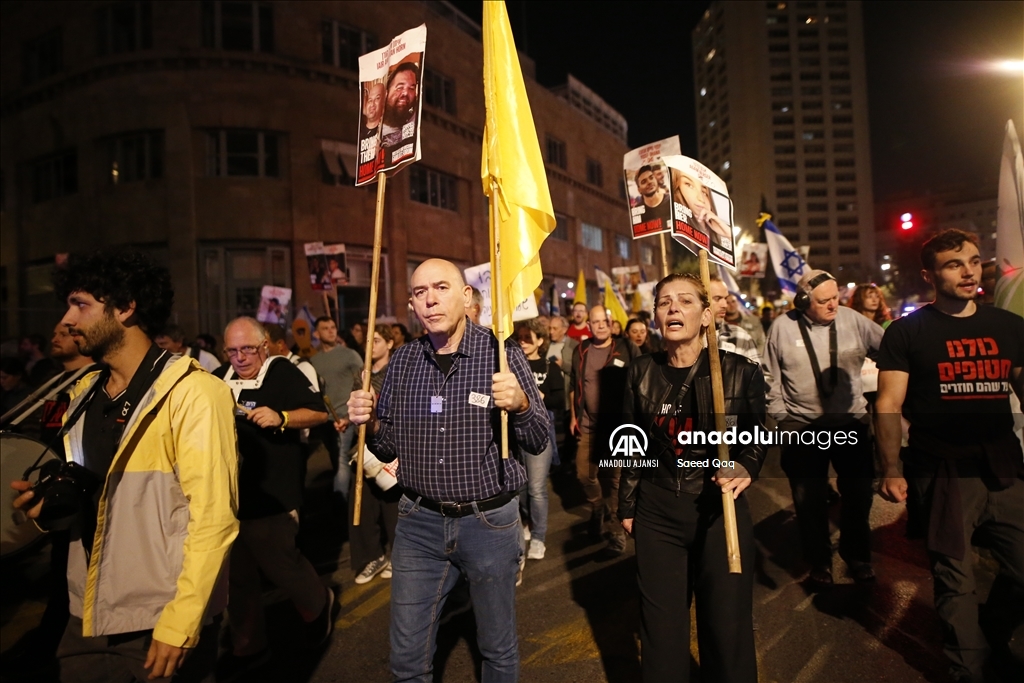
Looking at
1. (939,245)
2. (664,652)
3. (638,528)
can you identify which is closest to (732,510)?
(638,528)

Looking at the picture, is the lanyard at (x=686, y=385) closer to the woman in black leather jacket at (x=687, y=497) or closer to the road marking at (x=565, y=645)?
the woman in black leather jacket at (x=687, y=497)

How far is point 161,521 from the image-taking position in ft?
7.18

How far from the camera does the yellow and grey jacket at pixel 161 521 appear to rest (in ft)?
6.96

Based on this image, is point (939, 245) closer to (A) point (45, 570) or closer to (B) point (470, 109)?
(A) point (45, 570)

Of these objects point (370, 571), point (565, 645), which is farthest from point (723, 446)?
point (370, 571)

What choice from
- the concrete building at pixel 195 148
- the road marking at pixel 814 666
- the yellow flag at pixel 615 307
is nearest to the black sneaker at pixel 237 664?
the road marking at pixel 814 666

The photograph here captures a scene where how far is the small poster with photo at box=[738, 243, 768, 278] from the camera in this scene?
45.8 feet

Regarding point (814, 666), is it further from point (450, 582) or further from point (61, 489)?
point (61, 489)

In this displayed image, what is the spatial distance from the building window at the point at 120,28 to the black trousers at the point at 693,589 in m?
23.5

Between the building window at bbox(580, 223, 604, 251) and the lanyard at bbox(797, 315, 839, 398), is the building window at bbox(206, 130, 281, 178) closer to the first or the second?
the lanyard at bbox(797, 315, 839, 398)

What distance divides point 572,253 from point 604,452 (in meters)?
30.6

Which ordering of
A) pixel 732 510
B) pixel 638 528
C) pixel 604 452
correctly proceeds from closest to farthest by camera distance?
1. pixel 732 510
2. pixel 638 528
3. pixel 604 452

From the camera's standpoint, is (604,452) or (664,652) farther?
(604,452)

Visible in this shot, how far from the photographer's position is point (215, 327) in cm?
1880
